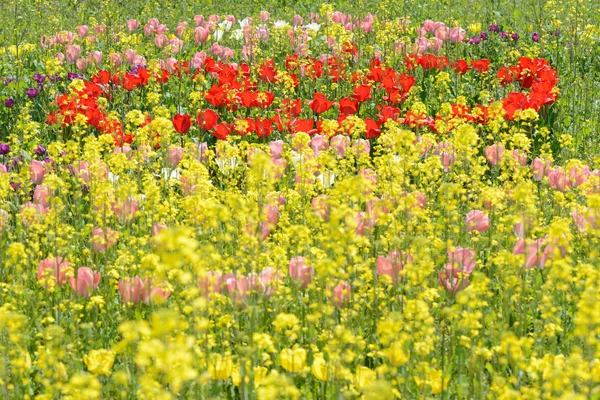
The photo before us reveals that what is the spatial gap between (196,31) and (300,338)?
5267 mm

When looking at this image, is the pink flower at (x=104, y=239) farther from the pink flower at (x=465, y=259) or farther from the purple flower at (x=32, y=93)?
the purple flower at (x=32, y=93)

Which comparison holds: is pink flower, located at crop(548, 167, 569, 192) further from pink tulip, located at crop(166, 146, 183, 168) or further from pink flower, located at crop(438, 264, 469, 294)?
pink tulip, located at crop(166, 146, 183, 168)

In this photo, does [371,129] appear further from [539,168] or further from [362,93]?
[539,168]

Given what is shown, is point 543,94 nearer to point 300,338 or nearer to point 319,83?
point 319,83

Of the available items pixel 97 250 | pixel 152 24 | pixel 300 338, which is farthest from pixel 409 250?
pixel 152 24

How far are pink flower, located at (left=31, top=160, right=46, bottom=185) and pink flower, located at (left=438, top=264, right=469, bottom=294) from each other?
7.40 feet

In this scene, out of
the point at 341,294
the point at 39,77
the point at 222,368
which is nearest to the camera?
the point at 222,368

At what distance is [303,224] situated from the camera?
414 centimetres

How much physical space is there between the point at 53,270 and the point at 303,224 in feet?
3.85

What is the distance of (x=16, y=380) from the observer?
2.90 m

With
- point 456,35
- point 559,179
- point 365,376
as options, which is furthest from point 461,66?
point 365,376

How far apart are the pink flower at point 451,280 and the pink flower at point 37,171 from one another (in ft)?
7.40

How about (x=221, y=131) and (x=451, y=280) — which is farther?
(x=221, y=131)

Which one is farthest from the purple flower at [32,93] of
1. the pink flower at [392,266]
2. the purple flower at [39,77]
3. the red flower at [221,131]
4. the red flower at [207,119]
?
the pink flower at [392,266]
